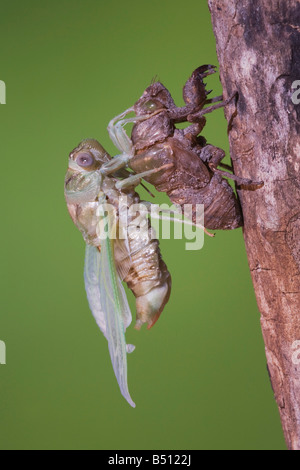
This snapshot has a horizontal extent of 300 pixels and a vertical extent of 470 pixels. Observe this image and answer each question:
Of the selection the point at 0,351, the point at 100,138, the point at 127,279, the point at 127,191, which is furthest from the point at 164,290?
the point at 0,351

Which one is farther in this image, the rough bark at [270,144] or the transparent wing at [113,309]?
the transparent wing at [113,309]

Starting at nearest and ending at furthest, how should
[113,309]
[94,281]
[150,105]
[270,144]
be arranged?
[270,144] → [150,105] → [113,309] → [94,281]

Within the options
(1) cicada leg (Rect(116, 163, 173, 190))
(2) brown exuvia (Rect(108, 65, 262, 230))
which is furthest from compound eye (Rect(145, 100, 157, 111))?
(1) cicada leg (Rect(116, 163, 173, 190))

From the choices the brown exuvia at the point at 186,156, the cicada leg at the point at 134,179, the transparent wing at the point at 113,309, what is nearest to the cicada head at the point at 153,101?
the brown exuvia at the point at 186,156

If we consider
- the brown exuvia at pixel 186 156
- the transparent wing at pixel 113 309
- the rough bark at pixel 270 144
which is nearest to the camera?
the rough bark at pixel 270 144

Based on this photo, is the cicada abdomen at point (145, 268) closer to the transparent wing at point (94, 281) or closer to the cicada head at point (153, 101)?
the transparent wing at point (94, 281)

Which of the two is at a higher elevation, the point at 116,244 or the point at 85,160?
the point at 85,160

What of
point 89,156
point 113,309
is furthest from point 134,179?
point 113,309

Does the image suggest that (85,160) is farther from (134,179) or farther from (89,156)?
(134,179)
